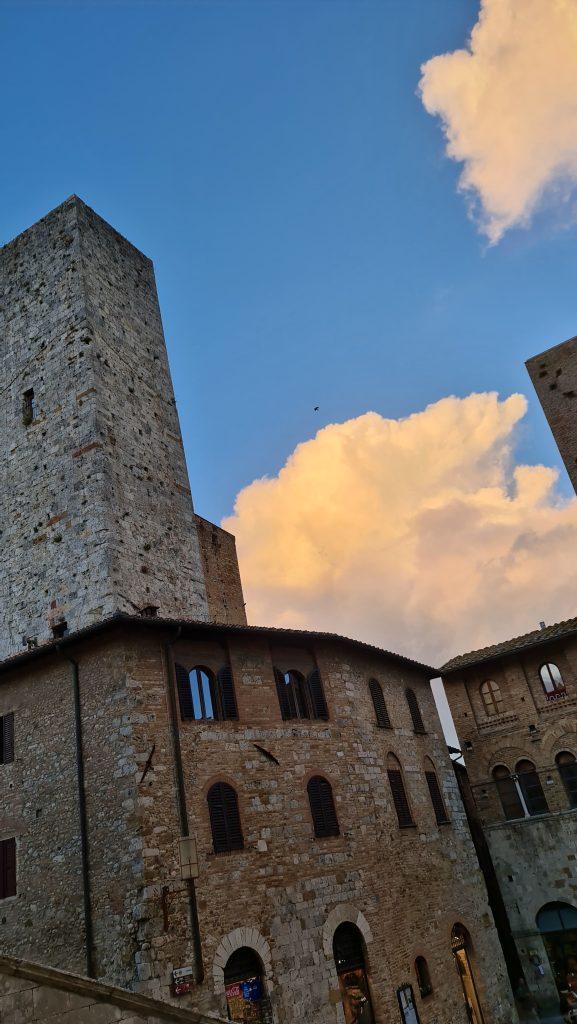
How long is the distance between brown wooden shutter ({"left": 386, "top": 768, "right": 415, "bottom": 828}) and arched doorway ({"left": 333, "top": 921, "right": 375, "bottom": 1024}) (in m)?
3.43

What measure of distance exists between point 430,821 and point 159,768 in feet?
30.6

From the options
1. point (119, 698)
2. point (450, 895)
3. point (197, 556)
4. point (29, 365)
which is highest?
point (29, 365)

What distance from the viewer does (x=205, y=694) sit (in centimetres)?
1520

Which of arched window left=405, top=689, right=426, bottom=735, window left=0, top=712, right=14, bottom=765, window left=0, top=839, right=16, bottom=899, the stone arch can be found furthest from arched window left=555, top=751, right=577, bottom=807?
window left=0, top=712, right=14, bottom=765

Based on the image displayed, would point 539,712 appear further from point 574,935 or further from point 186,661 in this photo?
point 186,661

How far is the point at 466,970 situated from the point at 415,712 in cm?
659

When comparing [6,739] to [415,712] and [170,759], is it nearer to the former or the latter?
[170,759]

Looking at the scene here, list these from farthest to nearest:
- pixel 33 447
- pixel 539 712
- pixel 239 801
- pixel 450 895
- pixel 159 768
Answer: pixel 539 712 < pixel 33 447 < pixel 450 895 < pixel 239 801 < pixel 159 768

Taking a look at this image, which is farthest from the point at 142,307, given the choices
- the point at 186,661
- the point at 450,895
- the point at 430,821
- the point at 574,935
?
the point at 574,935

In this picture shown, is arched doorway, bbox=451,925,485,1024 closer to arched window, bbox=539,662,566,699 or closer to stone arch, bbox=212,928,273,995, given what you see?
stone arch, bbox=212,928,273,995

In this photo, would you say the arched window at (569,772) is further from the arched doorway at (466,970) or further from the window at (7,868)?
the window at (7,868)

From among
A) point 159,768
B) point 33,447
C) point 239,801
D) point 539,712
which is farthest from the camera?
point 539,712

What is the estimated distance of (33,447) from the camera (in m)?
21.0

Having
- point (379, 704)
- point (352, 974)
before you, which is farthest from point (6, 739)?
point (379, 704)
